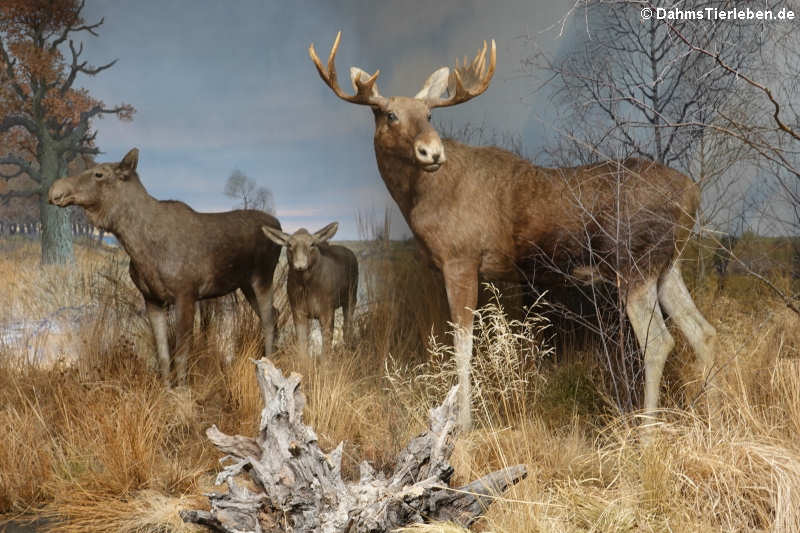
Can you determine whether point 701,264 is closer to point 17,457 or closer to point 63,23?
point 17,457

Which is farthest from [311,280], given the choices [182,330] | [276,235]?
[182,330]

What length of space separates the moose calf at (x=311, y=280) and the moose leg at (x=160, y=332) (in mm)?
917

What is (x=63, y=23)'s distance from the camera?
8891 mm

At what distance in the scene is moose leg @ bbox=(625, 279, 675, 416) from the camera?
3.66m

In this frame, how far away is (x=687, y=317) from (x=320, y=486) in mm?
2539

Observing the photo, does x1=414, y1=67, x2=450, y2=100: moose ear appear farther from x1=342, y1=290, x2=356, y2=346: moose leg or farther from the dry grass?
x1=342, y1=290, x2=356, y2=346: moose leg

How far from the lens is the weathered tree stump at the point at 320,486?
258 cm

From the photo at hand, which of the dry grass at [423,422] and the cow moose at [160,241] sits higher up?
the cow moose at [160,241]

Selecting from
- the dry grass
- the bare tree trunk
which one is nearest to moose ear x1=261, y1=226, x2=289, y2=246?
the dry grass

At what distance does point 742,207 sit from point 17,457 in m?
4.47

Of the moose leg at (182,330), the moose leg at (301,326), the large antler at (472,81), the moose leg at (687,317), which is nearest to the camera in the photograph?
the moose leg at (687,317)

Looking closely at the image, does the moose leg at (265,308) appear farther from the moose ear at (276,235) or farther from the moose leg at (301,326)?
the moose ear at (276,235)

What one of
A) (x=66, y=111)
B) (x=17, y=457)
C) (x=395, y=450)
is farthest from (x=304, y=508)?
(x=66, y=111)

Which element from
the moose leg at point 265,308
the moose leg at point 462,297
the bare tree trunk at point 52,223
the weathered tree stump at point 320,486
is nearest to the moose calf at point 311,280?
the moose leg at point 265,308
